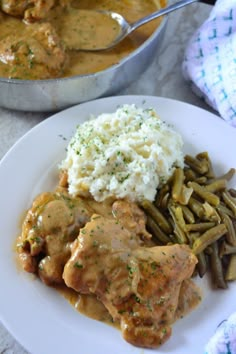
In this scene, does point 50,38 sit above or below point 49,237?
above

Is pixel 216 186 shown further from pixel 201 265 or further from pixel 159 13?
pixel 159 13

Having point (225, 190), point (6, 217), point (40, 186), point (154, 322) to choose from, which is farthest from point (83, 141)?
point (154, 322)

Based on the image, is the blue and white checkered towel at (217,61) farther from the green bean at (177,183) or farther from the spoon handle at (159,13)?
the green bean at (177,183)

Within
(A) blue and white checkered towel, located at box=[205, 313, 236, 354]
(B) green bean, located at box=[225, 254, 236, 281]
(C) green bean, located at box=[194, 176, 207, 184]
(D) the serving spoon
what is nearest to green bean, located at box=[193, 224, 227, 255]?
(B) green bean, located at box=[225, 254, 236, 281]

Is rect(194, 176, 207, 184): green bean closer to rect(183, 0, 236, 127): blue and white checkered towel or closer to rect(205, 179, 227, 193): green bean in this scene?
rect(205, 179, 227, 193): green bean

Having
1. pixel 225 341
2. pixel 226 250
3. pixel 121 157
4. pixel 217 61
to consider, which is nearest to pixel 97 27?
pixel 217 61

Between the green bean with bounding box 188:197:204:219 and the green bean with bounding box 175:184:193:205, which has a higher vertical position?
the green bean with bounding box 175:184:193:205
